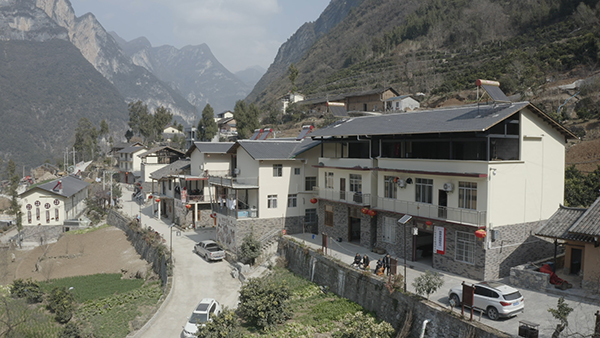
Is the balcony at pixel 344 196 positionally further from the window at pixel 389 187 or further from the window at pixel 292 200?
the window at pixel 292 200

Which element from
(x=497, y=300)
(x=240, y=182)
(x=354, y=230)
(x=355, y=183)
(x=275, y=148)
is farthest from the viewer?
(x=275, y=148)

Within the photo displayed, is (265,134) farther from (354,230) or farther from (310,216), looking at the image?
(354,230)

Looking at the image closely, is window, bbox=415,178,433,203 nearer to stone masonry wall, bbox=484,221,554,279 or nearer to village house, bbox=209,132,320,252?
stone masonry wall, bbox=484,221,554,279

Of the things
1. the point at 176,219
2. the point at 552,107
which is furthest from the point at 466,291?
the point at 552,107

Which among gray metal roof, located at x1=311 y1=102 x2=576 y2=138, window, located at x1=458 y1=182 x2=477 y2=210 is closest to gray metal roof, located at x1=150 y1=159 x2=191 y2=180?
gray metal roof, located at x1=311 y1=102 x2=576 y2=138

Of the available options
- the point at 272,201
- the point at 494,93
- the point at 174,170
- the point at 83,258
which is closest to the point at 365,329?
the point at 494,93

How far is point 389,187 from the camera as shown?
26703 millimetres

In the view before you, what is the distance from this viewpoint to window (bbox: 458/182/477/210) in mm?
21719

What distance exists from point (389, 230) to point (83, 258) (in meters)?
29.4

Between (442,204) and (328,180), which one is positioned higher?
(328,180)

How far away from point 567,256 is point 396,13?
145630mm

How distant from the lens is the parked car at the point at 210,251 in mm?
31852

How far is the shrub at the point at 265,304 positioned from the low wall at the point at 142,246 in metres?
8.83

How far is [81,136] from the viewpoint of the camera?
4141 inches
